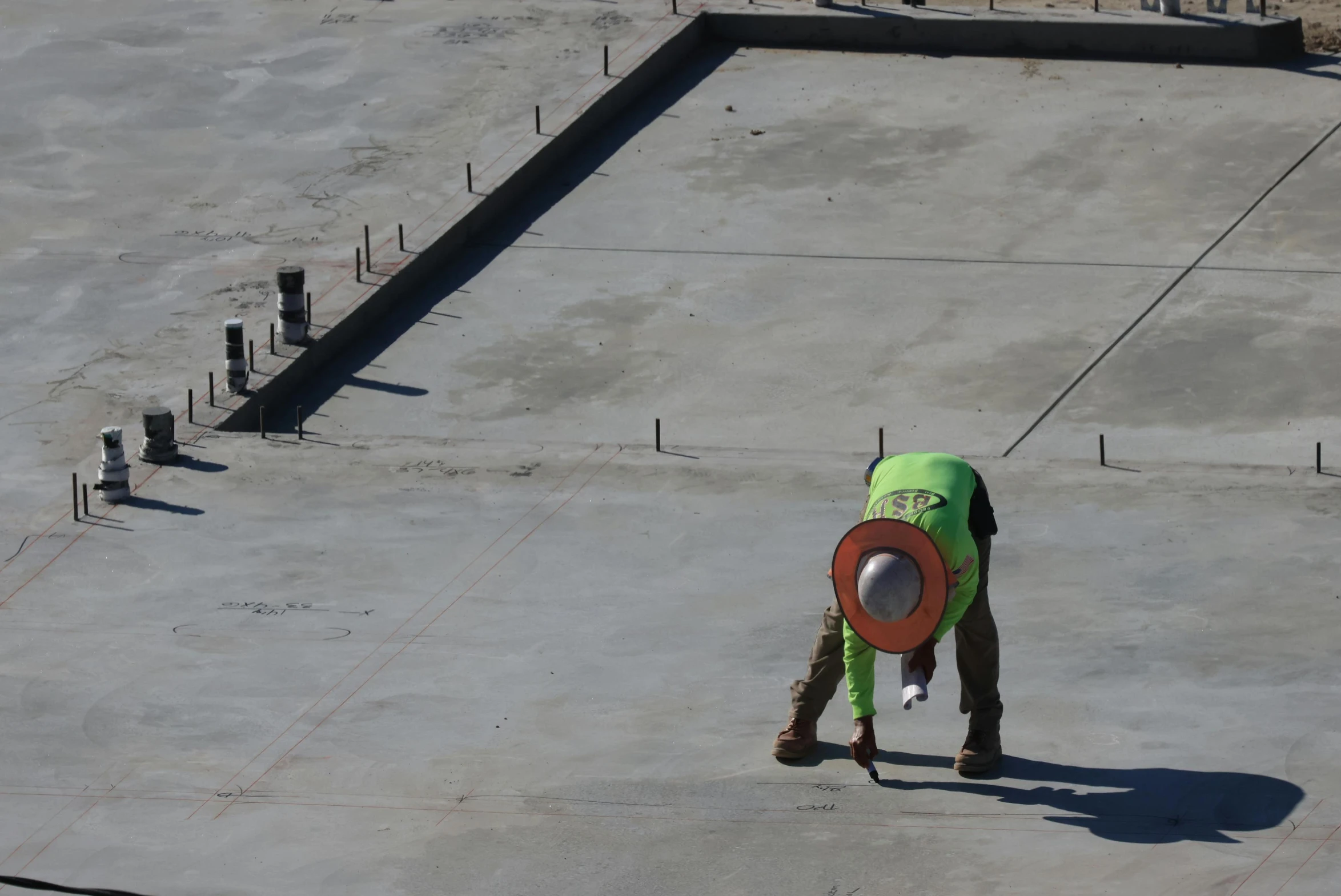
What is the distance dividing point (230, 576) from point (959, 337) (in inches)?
250

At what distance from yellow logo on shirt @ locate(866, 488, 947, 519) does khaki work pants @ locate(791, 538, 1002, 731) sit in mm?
497

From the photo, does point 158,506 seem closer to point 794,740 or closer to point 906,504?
point 794,740

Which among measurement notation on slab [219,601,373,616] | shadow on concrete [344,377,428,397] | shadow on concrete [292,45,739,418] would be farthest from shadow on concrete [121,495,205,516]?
shadow on concrete [344,377,428,397]

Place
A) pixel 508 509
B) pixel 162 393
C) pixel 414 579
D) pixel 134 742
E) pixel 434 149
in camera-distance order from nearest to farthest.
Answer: pixel 134 742, pixel 414 579, pixel 508 509, pixel 162 393, pixel 434 149

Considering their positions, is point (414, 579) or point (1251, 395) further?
point (1251, 395)

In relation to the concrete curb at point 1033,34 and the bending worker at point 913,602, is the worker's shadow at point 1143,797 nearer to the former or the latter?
the bending worker at point 913,602

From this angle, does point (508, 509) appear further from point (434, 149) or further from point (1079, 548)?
point (434, 149)

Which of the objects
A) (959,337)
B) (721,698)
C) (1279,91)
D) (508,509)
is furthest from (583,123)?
(721,698)

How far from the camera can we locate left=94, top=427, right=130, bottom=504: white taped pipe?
41.7 ft

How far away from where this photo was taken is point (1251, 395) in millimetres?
14781

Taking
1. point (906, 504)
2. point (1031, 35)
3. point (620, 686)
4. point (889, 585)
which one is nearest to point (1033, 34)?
point (1031, 35)

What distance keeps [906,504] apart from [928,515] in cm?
11

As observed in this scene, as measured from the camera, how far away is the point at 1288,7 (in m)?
22.2

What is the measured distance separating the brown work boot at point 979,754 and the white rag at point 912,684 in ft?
1.69
